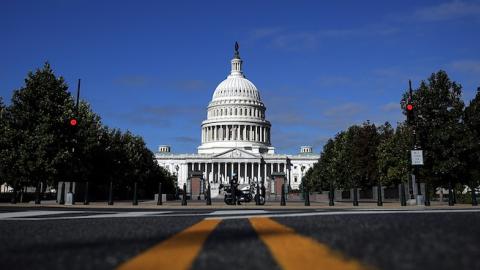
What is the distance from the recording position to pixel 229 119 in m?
155

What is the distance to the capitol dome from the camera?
156 metres

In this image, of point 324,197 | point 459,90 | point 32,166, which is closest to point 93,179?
point 32,166

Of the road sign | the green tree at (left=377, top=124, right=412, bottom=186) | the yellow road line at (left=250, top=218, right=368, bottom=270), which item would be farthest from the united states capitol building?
the yellow road line at (left=250, top=218, right=368, bottom=270)

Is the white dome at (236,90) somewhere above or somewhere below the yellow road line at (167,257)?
above

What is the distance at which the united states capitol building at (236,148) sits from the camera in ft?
489

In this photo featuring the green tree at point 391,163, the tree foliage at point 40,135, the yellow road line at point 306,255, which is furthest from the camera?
the green tree at point 391,163

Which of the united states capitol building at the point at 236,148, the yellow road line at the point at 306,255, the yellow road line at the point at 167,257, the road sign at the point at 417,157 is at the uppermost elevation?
the united states capitol building at the point at 236,148

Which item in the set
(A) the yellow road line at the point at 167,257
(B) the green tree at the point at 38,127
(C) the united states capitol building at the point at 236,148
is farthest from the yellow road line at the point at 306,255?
(C) the united states capitol building at the point at 236,148

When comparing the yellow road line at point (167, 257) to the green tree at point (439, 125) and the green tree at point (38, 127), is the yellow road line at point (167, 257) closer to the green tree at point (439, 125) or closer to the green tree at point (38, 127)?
the green tree at point (439, 125)

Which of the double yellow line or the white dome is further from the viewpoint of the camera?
the white dome

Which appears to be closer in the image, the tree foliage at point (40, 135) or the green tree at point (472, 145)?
the green tree at point (472, 145)

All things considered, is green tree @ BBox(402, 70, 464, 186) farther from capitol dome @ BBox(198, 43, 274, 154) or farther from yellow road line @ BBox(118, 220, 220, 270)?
capitol dome @ BBox(198, 43, 274, 154)

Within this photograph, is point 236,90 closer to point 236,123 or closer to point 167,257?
point 236,123

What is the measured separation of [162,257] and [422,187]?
3202 cm
